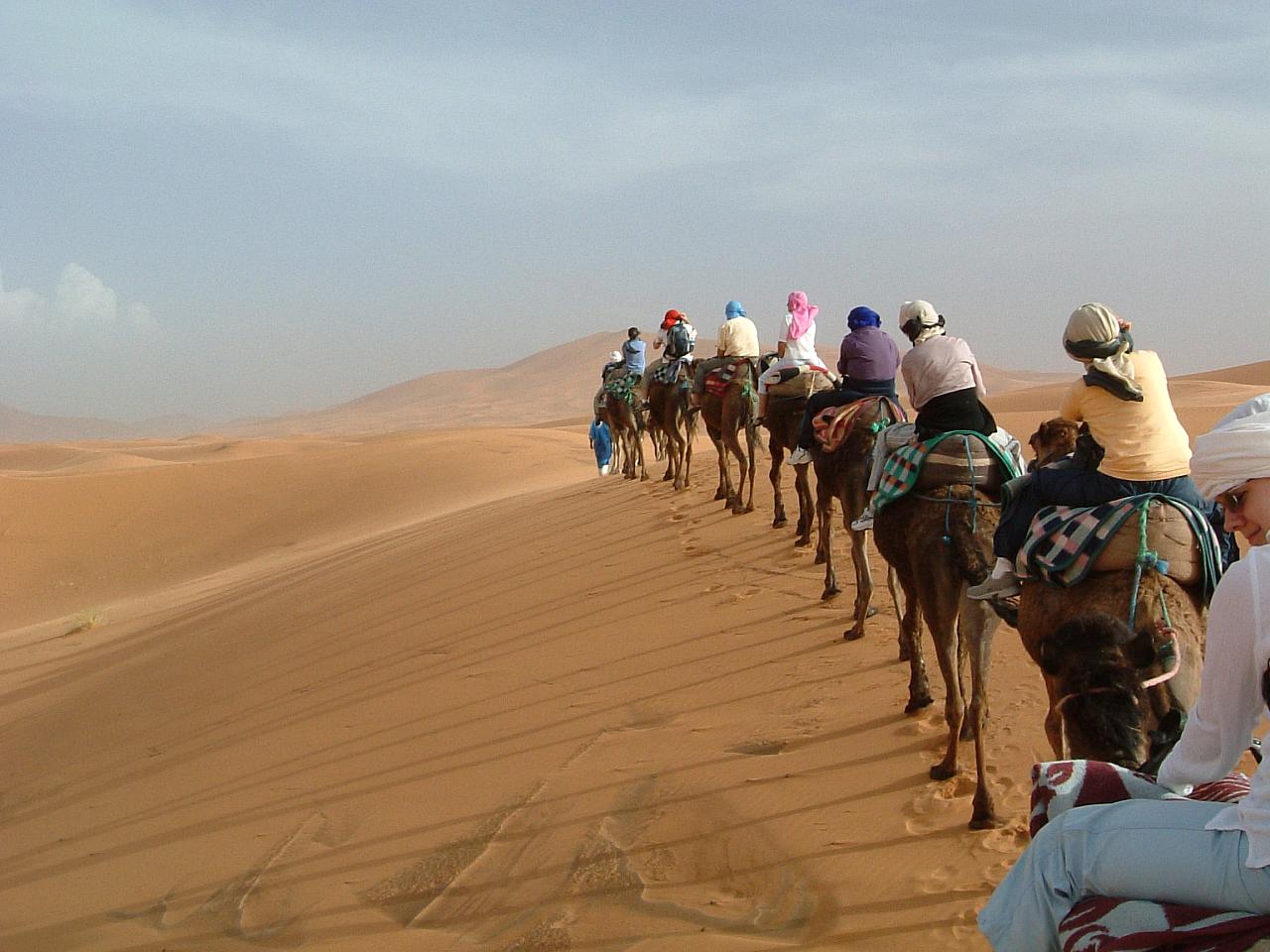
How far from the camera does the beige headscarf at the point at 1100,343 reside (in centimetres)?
543

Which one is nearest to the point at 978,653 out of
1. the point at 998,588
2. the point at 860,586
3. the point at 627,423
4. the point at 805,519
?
the point at 998,588

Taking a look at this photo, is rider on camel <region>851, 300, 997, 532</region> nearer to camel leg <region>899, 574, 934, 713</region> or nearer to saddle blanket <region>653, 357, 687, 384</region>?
A: camel leg <region>899, 574, 934, 713</region>

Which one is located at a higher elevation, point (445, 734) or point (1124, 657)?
point (1124, 657)

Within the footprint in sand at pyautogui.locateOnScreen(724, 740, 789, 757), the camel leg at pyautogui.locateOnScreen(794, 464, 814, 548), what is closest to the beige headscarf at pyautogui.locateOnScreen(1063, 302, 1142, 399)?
the footprint in sand at pyautogui.locateOnScreen(724, 740, 789, 757)

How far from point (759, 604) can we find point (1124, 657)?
6.33 m

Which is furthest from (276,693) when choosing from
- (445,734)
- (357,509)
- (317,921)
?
(357,509)

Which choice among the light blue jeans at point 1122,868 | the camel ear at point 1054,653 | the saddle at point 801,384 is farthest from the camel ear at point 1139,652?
the saddle at point 801,384

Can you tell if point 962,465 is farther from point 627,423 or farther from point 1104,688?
point 627,423

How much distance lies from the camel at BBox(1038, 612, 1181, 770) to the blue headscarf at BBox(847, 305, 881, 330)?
577 centimetres

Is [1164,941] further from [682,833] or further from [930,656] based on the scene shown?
[930,656]

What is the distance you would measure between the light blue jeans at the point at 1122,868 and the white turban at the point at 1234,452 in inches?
32.1

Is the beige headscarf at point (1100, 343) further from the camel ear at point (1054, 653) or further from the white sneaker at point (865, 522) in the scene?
the white sneaker at point (865, 522)

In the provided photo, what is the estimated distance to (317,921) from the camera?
253 inches

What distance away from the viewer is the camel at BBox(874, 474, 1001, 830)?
6398mm
